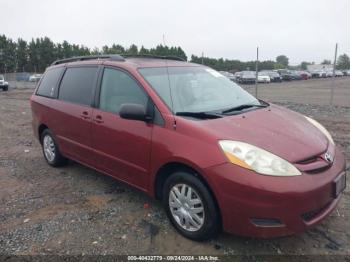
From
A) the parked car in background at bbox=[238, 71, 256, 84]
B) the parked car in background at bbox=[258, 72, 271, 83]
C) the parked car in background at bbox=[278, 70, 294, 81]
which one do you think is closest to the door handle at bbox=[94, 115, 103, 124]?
the parked car in background at bbox=[238, 71, 256, 84]

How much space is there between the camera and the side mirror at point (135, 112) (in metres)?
3.42

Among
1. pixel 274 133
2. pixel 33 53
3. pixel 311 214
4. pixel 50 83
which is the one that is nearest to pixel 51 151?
pixel 50 83

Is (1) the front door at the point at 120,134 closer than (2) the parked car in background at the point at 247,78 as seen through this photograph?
Yes

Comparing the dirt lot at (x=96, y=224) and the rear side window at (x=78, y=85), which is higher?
the rear side window at (x=78, y=85)

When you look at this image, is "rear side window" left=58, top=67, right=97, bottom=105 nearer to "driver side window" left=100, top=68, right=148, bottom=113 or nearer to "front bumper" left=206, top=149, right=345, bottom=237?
"driver side window" left=100, top=68, right=148, bottom=113

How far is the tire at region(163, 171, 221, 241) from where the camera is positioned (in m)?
3.02

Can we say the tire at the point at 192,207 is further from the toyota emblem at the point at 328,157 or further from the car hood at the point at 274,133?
the toyota emblem at the point at 328,157

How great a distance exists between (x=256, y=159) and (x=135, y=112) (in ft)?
4.32

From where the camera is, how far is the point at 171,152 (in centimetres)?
320

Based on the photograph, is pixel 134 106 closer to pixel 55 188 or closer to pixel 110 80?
pixel 110 80

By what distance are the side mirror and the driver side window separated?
0.17 meters

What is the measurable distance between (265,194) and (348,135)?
5.47 meters

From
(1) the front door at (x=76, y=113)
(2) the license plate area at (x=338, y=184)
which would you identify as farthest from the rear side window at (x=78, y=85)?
(2) the license plate area at (x=338, y=184)

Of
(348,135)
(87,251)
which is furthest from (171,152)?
(348,135)
